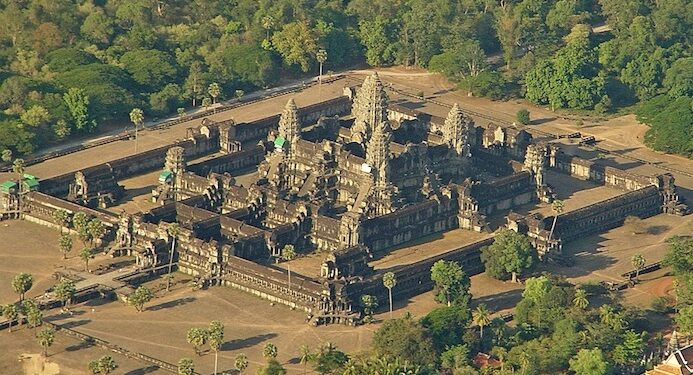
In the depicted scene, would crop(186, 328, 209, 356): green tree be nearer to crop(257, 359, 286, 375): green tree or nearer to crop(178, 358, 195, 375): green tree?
crop(178, 358, 195, 375): green tree

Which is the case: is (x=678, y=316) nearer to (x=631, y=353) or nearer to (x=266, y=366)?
(x=631, y=353)

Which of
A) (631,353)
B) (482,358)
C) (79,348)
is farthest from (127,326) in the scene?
(631,353)

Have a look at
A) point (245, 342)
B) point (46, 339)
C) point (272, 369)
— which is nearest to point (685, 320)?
point (272, 369)

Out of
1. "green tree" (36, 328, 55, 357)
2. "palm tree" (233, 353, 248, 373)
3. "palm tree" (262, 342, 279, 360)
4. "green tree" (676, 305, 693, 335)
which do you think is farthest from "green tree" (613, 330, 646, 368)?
"green tree" (36, 328, 55, 357)

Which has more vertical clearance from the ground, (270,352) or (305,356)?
(270,352)

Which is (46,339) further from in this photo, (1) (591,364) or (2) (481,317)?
(1) (591,364)

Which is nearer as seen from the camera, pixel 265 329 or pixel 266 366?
pixel 266 366

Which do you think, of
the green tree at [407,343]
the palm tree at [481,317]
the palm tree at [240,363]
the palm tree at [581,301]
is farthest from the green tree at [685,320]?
the palm tree at [240,363]
